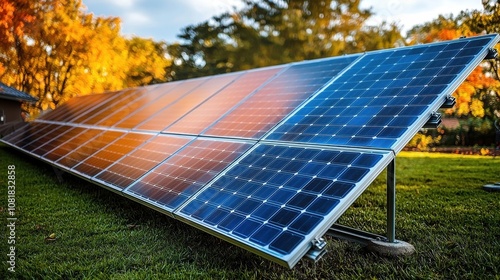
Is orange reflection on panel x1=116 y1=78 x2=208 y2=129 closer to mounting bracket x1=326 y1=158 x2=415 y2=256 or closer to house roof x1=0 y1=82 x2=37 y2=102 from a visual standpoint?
mounting bracket x1=326 y1=158 x2=415 y2=256

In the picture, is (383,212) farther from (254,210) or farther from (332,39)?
(332,39)

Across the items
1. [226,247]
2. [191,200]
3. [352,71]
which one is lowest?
[226,247]

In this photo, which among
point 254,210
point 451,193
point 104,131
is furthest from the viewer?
point 104,131

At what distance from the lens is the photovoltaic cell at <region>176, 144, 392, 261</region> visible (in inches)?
157

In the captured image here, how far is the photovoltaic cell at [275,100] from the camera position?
22.4 feet

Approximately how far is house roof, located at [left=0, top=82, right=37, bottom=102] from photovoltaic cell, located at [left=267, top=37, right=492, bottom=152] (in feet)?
57.9

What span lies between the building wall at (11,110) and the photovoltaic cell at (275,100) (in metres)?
18.7

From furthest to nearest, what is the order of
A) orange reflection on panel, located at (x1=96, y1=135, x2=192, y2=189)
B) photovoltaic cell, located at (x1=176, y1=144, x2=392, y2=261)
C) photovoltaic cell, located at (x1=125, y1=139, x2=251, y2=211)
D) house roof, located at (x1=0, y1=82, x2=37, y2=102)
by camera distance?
house roof, located at (x1=0, y1=82, x2=37, y2=102) < orange reflection on panel, located at (x1=96, y1=135, x2=192, y2=189) < photovoltaic cell, located at (x1=125, y1=139, x2=251, y2=211) < photovoltaic cell, located at (x1=176, y1=144, x2=392, y2=261)

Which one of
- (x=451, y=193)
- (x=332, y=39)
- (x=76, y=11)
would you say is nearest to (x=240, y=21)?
(x=332, y=39)

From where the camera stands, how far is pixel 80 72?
91.5 feet

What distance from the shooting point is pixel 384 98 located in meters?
5.67

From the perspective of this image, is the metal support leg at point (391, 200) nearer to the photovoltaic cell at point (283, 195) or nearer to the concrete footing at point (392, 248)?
the concrete footing at point (392, 248)

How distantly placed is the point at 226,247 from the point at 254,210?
1.28m

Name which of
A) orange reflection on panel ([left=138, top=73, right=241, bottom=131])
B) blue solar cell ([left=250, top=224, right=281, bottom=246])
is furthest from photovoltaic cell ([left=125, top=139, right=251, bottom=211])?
orange reflection on panel ([left=138, top=73, right=241, bottom=131])
